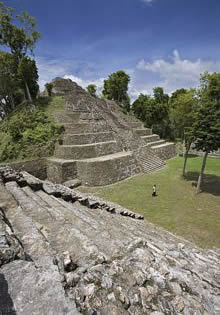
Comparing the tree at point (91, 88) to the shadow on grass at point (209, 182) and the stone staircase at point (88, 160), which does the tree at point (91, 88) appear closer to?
the stone staircase at point (88, 160)

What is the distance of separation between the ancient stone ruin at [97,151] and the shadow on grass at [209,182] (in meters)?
3.15

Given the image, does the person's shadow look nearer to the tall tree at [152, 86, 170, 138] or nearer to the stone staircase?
the stone staircase

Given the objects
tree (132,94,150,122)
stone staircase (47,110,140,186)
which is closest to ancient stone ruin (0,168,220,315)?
stone staircase (47,110,140,186)

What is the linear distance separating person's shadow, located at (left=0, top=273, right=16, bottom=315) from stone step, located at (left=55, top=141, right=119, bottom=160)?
1108cm

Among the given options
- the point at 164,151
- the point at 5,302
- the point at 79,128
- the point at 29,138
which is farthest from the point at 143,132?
the point at 5,302

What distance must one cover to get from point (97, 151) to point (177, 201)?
7.14 m

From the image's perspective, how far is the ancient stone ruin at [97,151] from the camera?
1155 centimetres

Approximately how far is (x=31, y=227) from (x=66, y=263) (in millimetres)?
1186

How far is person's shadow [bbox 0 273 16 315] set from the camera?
3.86 ft

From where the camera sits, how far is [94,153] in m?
13.0

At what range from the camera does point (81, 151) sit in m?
12.4

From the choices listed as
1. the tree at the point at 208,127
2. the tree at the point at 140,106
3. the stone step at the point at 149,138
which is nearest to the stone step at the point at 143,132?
the stone step at the point at 149,138

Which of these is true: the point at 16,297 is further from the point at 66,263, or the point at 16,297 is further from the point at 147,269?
the point at 147,269

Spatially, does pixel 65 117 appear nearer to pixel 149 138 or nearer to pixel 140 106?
pixel 149 138
